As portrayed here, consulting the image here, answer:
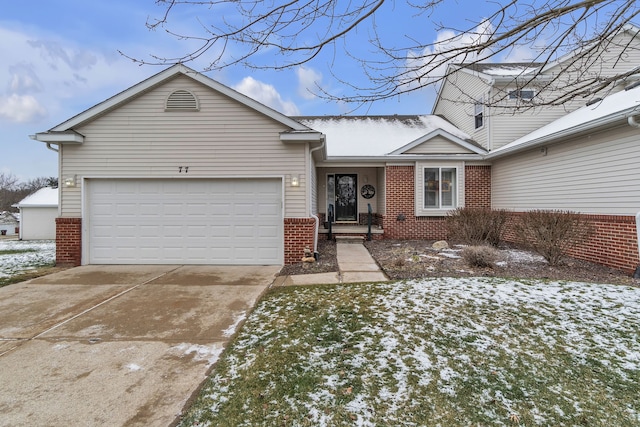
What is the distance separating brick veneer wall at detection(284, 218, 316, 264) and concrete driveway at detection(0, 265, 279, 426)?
145 cm

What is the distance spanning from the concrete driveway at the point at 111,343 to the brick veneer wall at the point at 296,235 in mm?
1452

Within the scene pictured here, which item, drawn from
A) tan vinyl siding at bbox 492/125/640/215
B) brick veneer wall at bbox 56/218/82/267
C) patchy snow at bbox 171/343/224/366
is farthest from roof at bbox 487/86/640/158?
brick veneer wall at bbox 56/218/82/267

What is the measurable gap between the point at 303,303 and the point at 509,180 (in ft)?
30.6

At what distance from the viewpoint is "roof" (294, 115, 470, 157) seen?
12539mm

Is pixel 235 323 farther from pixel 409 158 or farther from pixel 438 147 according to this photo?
pixel 438 147

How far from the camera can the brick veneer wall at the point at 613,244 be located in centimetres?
664

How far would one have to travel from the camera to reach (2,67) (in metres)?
8.83

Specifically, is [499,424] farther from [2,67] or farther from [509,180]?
[2,67]

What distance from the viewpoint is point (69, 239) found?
320 inches

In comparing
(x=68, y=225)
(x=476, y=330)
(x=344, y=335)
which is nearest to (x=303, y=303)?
(x=344, y=335)

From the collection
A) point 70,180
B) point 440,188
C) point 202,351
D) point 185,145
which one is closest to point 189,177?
point 185,145

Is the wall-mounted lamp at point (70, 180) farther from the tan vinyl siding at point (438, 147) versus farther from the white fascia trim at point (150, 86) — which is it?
the tan vinyl siding at point (438, 147)

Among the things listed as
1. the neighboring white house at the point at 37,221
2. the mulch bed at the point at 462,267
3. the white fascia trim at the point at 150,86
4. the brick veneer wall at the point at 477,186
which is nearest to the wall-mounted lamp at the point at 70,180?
the white fascia trim at the point at 150,86

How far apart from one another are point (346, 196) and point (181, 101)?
7.71 m
